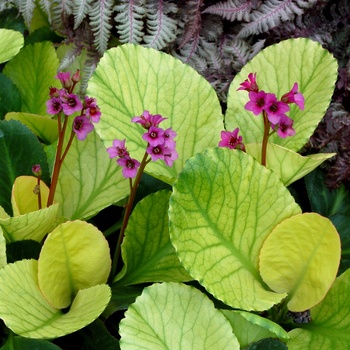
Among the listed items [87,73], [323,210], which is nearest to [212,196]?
[323,210]

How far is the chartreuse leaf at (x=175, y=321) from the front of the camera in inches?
21.0

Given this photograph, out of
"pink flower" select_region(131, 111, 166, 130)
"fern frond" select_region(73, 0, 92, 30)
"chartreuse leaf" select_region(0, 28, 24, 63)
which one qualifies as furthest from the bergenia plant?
"fern frond" select_region(73, 0, 92, 30)

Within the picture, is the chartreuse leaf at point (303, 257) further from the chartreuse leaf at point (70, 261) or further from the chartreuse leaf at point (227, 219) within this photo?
the chartreuse leaf at point (70, 261)

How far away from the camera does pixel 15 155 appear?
2.30ft

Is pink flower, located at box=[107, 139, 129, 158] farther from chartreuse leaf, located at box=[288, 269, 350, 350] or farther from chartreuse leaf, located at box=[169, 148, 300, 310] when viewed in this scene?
chartreuse leaf, located at box=[288, 269, 350, 350]

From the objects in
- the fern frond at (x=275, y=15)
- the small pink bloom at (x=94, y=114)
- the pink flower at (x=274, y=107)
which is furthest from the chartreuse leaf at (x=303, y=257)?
the fern frond at (x=275, y=15)

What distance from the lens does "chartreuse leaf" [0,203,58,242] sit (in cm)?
60

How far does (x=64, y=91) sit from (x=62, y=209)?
7.2 inches

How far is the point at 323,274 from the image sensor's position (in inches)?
23.4

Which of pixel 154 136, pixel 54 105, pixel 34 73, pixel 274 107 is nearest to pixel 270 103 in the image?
pixel 274 107

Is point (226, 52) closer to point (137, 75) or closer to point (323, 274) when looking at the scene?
point (137, 75)

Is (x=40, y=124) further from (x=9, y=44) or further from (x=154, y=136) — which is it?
(x=154, y=136)

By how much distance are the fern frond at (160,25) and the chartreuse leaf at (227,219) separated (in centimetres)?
34

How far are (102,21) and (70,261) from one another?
402 mm
